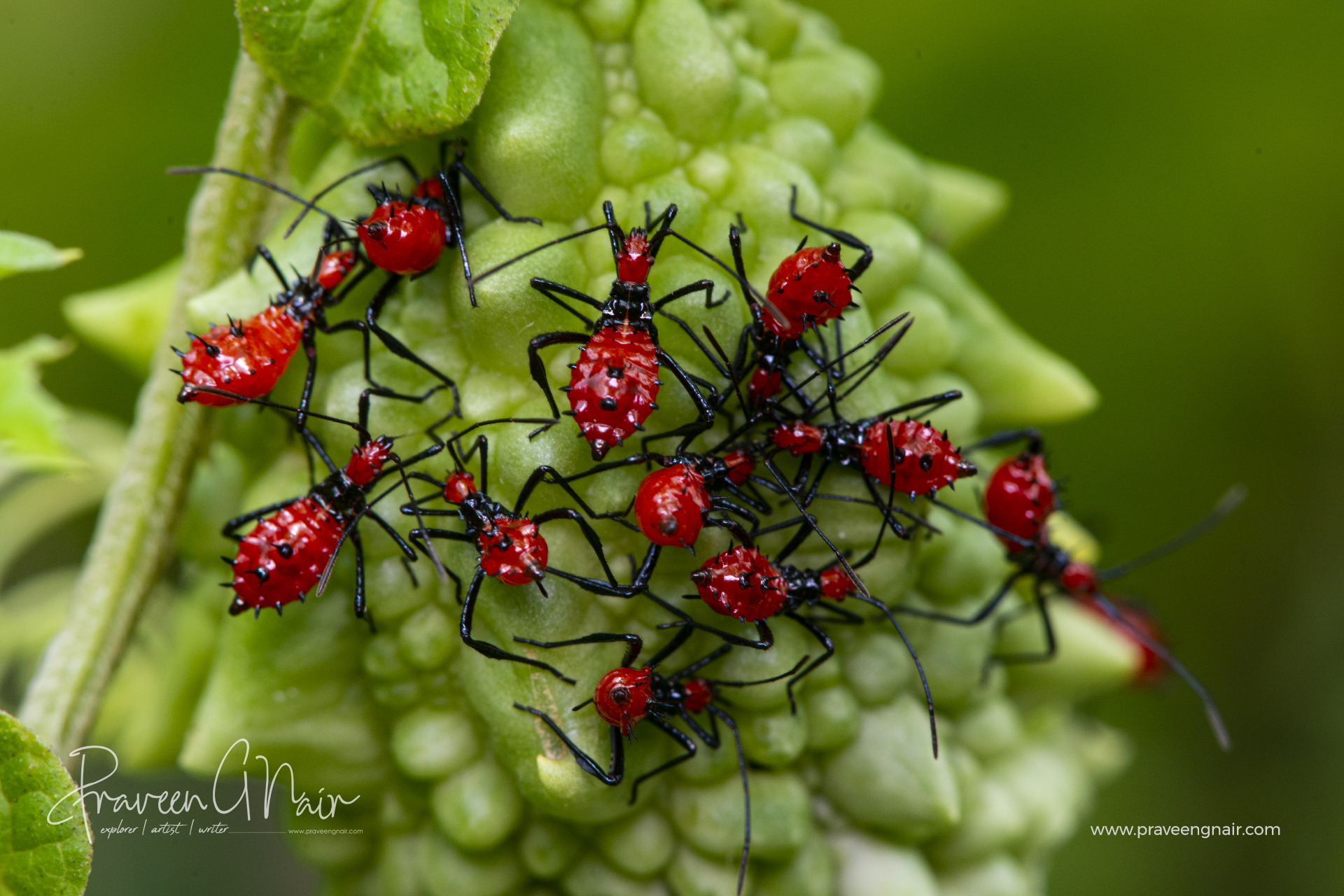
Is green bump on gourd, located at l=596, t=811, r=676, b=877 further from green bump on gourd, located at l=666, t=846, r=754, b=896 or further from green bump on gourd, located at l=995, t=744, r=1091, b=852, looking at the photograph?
green bump on gourd, located at l=995, t=744, r=1091, b=852

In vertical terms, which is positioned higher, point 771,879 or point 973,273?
point 973,273

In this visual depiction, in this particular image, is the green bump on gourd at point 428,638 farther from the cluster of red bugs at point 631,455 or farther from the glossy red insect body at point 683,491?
the glossy red insect body at point 683,491

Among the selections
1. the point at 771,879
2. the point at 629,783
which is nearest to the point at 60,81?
the point at 629,783

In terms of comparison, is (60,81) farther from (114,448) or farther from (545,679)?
(545,679)

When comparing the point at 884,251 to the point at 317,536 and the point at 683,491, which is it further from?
the point at 317,536

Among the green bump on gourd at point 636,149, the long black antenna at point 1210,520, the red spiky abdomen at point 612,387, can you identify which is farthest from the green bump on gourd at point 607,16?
the long black antenna at point 1210,520

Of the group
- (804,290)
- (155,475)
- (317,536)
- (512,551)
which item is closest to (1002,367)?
(804,290)
